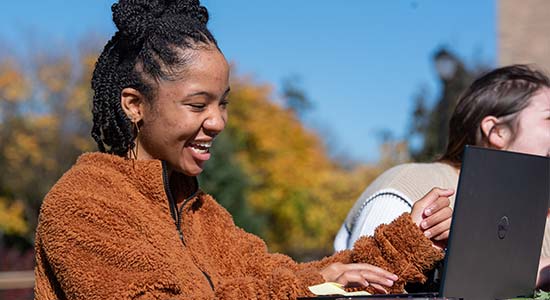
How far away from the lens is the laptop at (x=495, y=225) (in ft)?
7.04

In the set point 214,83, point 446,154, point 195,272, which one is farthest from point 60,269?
point 446,154

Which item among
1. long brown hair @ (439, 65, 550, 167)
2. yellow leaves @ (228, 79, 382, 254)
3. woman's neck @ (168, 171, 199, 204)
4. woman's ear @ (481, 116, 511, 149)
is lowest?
yellow leaves @ (228, 79, 382, 254)

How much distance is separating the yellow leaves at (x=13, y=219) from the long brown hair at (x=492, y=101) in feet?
52.6

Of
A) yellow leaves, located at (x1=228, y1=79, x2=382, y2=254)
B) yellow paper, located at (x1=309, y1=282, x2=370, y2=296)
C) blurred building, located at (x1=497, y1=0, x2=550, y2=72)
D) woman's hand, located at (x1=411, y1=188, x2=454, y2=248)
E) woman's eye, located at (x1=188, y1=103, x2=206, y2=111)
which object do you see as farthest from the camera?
yellow leaves, located at (x1=228, y1=79, x2=382, y2=254)

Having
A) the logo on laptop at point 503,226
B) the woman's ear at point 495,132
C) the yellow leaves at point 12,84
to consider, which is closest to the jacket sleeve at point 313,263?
the logo on laptop at point 503,226

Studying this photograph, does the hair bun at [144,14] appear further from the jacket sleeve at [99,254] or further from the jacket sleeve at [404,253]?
the jacket sleeve at [404,253]

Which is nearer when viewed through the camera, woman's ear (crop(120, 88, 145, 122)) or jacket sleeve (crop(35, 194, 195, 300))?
jacket sleeve (crop(35, 194, 195, 300))

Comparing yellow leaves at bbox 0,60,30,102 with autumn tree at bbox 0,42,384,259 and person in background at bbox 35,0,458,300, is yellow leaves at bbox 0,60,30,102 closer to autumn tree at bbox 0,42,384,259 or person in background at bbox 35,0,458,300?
autumn tree at bbox 0,42,384,259

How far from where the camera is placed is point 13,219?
1853 cm

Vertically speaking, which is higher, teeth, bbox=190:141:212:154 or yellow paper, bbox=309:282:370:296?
teeth, bbox=190:141:212:154

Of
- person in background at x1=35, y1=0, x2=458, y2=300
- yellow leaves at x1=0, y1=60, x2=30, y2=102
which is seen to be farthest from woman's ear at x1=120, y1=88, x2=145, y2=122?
yellow leaves at x1=0, y1=60, x2=30, y2=102

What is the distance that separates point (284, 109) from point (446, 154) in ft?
73.5

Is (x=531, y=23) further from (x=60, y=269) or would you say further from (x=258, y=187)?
(x=258, y=187)

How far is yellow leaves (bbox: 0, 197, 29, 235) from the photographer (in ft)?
60.3
